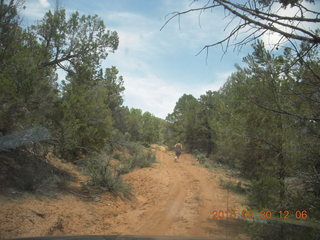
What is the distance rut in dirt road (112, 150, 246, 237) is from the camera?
6.43 meters

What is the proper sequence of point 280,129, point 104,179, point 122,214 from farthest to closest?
point 104,179 → point 122,214 → point 280,129

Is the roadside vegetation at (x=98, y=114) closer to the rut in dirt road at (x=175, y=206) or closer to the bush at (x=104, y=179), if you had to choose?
the bush at (x=104, y=179)

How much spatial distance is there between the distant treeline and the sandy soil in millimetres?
1601

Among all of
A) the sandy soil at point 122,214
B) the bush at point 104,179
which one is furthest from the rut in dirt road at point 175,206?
the bush at point 104,179

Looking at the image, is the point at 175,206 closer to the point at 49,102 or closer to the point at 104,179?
the point at 104,179

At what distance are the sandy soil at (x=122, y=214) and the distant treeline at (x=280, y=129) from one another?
1601 millimetres

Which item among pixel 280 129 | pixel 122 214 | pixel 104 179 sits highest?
pixel 280 129

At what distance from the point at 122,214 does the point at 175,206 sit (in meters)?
1.89

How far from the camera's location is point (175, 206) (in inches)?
336

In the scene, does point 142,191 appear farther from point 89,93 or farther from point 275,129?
point 275,129

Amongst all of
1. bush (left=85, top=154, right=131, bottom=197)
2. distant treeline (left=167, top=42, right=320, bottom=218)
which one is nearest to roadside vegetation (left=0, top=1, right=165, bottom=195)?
bush (left=85, top=154, right=131, bottom=197)

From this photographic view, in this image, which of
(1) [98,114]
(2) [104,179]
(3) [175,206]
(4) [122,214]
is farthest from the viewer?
(1) [98,114]

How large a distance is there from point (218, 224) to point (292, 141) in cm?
328

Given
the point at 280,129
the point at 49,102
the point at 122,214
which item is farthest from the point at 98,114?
the point at 280,129
